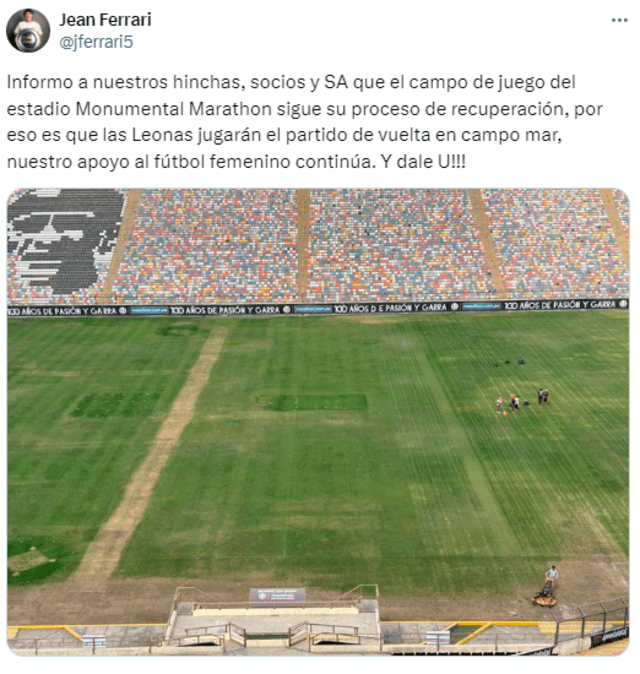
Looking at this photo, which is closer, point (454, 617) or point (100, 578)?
point (454, 617)

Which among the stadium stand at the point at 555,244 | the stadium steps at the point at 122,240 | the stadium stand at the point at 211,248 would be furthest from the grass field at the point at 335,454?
the stadium stand at the point at 555,244

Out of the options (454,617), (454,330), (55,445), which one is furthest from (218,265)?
(454,617)

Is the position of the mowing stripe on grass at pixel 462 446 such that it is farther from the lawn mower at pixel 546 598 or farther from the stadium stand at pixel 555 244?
the stadium stand at pixel 555 244

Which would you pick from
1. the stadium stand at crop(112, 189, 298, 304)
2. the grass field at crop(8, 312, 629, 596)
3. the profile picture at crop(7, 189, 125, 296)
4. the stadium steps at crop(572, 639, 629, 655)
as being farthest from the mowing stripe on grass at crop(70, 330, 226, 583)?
the profile picture at crop(7, 189, 125, 296)

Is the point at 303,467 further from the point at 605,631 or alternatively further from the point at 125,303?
the point at 125,303

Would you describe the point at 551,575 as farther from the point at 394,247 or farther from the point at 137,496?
the point at 394,247
